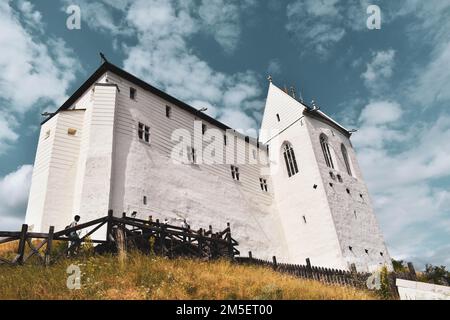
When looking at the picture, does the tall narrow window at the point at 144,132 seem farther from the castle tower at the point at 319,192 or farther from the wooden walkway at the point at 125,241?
the castle tower at the point at 319,192

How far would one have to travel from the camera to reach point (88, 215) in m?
17.3

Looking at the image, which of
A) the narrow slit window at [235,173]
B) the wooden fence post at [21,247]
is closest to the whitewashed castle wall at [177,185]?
the narrow slit window at [235,173]

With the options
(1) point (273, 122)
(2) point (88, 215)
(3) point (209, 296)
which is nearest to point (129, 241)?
(3) point (209, 296)

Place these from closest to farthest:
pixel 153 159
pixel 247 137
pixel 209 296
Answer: pixel 209 296 → pixel 153 159 → pixel 247 137

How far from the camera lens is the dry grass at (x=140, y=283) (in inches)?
325

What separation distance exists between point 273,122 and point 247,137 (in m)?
3.39

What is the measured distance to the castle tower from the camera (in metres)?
24.1

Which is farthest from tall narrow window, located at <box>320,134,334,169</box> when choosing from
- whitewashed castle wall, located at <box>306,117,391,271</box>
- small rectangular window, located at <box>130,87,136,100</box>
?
small rectangular window, located at <box>130,87,136,100</box>

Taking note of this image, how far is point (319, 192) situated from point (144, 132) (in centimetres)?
1294

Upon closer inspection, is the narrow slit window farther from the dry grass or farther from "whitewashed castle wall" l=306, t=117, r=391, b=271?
the dry grass

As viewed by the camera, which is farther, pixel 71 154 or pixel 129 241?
pixel 71 154

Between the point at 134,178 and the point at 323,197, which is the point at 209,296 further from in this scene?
the point at 323,197

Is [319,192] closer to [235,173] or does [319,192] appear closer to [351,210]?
[351,210]

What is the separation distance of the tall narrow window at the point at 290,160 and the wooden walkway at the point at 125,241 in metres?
13.6
